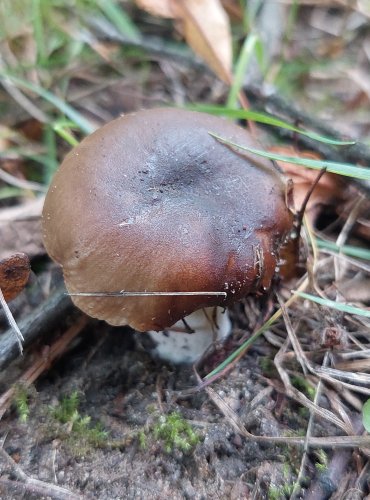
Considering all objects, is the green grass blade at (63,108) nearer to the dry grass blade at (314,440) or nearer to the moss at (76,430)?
the moss at (76,430)

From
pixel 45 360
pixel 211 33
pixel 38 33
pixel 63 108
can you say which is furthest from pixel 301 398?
pixel 38 33

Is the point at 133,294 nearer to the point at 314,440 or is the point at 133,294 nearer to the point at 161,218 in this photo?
the point at 161,218

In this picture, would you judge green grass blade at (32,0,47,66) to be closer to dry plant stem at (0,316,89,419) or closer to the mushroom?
the mushroom

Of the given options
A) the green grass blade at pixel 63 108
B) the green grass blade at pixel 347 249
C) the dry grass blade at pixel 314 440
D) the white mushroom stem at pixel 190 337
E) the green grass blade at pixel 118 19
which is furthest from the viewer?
the green grass blade at pixel 118 19

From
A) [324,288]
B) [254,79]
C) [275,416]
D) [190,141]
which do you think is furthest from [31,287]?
[254,79]

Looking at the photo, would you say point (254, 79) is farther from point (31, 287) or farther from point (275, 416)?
point (275, 416)

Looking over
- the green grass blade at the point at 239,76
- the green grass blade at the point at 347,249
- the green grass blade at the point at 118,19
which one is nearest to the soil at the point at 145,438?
the green grass blade at the point at 347,249
